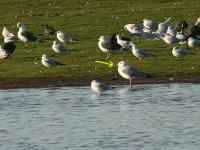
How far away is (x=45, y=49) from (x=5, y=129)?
48.8 ft

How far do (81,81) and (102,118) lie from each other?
23.4ft

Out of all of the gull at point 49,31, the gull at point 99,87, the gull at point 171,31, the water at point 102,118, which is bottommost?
the water at point 102,118

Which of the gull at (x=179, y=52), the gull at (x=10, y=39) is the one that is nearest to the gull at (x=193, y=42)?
the gull at (x=179, y=52)

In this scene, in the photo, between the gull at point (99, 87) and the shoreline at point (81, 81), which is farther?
the shoreline at point (81, 81)

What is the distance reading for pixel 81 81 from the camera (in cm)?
3409

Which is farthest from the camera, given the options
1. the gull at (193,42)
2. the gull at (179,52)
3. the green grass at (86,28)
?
the gull at (193,42)

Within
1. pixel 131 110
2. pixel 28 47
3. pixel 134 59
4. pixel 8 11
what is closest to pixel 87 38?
pixel 28 47

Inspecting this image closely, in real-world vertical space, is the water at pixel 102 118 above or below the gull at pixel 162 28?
below

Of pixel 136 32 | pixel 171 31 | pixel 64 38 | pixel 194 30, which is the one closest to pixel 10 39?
pixel 64 38

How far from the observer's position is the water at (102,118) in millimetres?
23734

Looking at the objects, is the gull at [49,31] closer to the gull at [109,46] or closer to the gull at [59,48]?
the gull at [59,48]

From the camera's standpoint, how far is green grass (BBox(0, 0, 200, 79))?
35500 mm

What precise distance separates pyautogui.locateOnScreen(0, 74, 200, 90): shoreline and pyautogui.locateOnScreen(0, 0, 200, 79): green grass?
1.43ft

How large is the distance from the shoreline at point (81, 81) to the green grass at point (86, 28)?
43 centimetres
